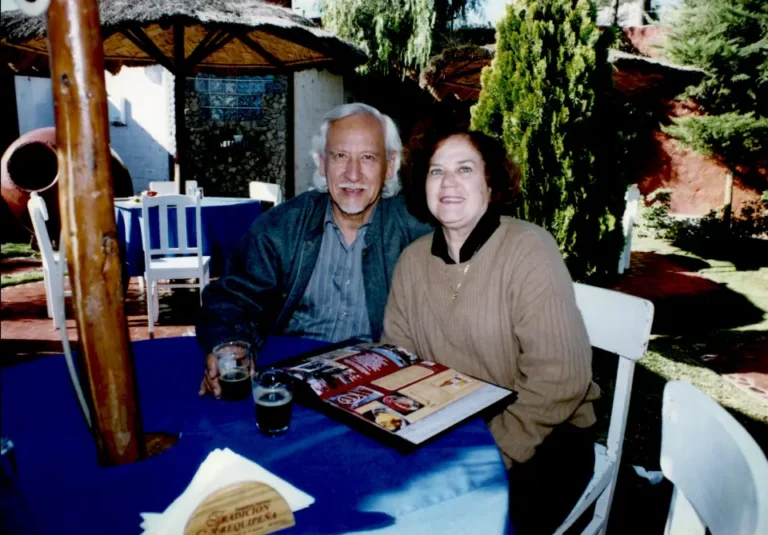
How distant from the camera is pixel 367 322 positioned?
213 cm

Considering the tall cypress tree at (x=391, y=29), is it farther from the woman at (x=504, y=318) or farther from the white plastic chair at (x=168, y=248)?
the woman at (x=504, y=318)


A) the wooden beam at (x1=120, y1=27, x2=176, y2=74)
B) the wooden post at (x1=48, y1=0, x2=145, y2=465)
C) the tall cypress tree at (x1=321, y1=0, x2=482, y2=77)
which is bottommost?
the wooden post at (x1=48, y1=0, x2=145, y2=465)

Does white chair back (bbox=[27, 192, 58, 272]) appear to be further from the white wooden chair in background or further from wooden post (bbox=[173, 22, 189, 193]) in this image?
the white wooden chair in background

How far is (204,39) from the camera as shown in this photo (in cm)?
556

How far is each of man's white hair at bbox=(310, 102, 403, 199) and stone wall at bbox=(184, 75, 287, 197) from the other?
348 inches

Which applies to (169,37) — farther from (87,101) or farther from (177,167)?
(87,101)

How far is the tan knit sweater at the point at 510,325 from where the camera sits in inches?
58.7

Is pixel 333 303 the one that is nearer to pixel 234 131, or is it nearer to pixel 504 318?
pixel 504 318

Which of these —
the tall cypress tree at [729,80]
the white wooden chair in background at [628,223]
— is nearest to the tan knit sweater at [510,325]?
the white wooden chair in background at [628,223]

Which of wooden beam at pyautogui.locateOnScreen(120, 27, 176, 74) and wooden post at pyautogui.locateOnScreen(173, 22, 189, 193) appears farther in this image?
wooden post at pyautogui.locateOnScreen(173, 22, 189, 193)

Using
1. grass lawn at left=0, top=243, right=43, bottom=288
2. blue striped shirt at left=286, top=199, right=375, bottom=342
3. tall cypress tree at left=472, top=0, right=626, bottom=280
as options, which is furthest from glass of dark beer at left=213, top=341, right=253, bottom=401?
grass lawn at left=0, top=243, right=43, bottom=288

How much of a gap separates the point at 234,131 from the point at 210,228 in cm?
642

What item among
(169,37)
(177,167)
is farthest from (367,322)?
(169,37)

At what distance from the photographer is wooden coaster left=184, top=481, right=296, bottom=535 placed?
0.83 m
